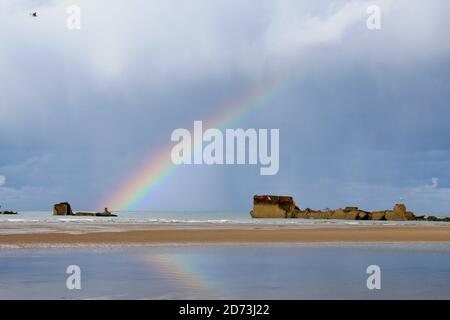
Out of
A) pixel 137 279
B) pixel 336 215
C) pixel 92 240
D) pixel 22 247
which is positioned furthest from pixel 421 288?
pixel 336 215

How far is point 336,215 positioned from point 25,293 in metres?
115

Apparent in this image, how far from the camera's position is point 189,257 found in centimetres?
Answer: 2717

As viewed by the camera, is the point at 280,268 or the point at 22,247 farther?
the point at 22,247

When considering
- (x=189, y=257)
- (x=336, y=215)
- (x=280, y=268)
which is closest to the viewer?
(x=280, y=268)

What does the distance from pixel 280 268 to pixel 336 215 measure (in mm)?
106948
